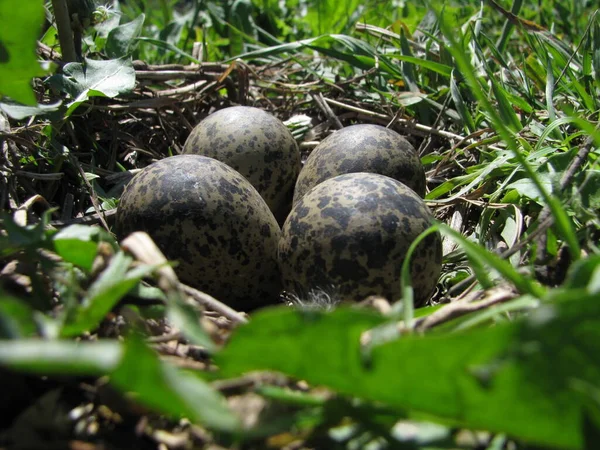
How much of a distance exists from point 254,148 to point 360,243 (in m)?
0.69

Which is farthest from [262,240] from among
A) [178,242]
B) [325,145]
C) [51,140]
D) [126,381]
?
[126,381]

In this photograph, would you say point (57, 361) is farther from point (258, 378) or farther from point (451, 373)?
point (451, 373)

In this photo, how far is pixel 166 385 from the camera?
2.65 ft

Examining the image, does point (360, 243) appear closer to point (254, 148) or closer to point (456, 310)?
point (456, 310)

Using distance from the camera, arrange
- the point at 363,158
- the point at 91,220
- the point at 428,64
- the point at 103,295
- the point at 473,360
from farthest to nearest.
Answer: the point at 428,64 → the point at 363,158 → the point at 91,220 → the point at 103,295 → the point at 473,360

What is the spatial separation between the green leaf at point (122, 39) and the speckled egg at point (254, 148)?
447 mm

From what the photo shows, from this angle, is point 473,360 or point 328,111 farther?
point 328,111

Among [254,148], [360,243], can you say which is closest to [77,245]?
[360,243]

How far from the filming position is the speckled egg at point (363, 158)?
2.04 m

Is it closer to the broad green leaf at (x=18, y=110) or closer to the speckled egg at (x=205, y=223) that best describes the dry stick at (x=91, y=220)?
the speckled egg at (x=205, y=223)

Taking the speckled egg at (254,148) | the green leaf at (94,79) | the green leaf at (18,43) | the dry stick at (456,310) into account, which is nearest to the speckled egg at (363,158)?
the speckled egg at (254,148)

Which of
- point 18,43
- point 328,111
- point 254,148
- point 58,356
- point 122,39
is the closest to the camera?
point 58,356

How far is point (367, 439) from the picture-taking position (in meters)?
0.99

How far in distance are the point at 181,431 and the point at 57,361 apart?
36 centimetres
